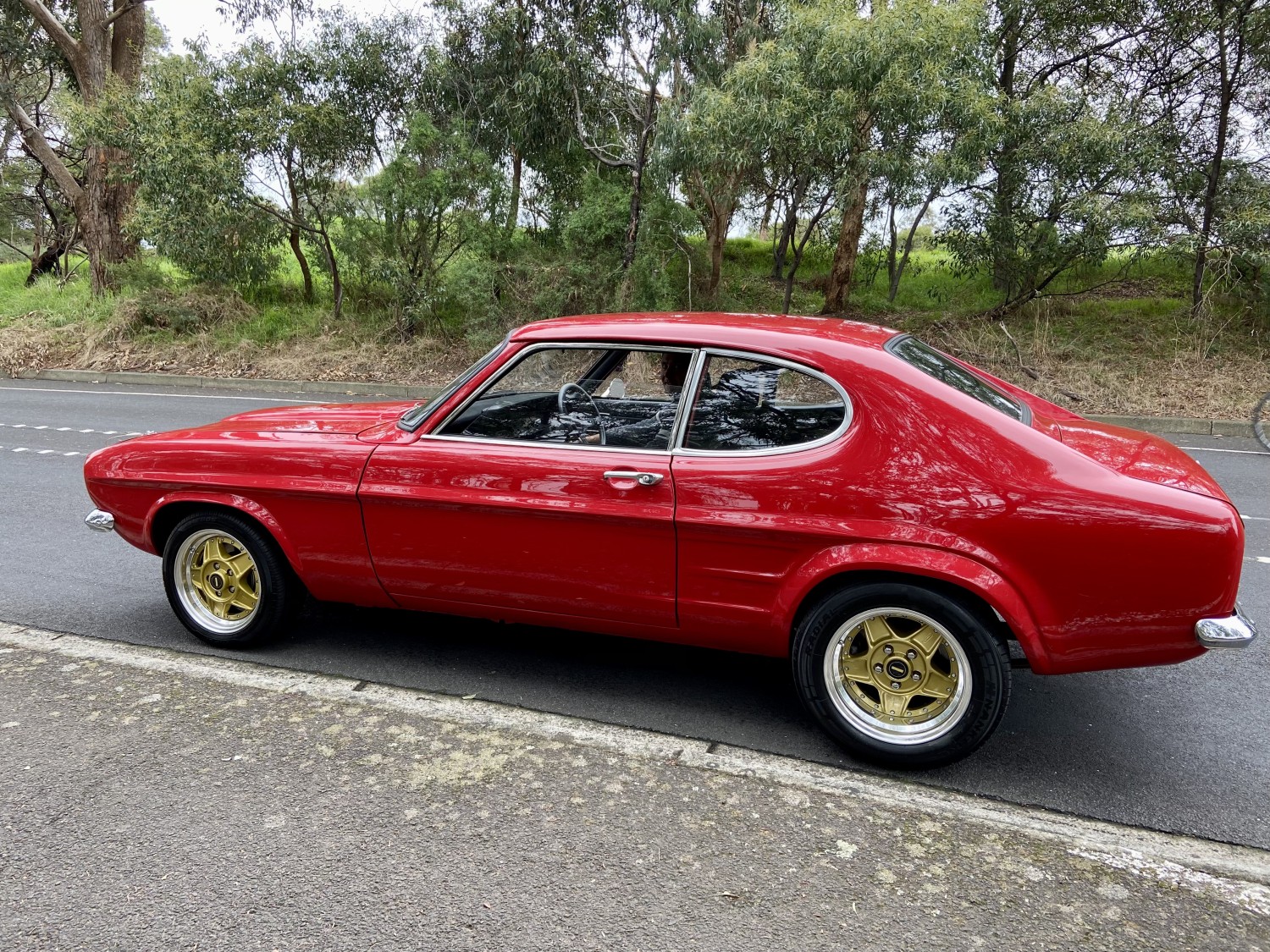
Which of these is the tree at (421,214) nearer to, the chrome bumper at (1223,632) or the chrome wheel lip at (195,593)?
the chrome wheel lip at (195,593)

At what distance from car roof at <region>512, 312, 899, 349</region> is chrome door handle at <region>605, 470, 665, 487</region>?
0.54 metres

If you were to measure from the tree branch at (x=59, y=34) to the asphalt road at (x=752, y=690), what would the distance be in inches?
673

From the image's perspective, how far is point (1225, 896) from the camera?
7.89 feet

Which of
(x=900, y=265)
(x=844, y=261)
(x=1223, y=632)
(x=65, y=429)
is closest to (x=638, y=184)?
(x=844, y=261)

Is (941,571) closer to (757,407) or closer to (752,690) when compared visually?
(757,407)

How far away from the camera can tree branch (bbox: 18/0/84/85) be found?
17.8 meters

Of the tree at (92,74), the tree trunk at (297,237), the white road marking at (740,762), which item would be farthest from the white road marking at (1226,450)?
the tree at (92,74)

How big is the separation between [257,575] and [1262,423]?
12014mm

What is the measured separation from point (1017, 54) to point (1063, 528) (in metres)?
15.6

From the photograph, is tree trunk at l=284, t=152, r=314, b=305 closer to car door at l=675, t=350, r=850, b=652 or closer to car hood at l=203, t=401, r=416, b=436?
car hood at l=203, t=401, r=416, b=436

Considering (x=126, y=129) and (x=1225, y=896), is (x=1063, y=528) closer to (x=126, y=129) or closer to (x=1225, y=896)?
(x=1225, y=896)

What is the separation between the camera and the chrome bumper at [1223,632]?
265cm

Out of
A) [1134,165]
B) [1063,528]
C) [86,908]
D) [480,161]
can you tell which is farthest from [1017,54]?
[86,908]

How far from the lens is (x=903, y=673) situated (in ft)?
9.87
